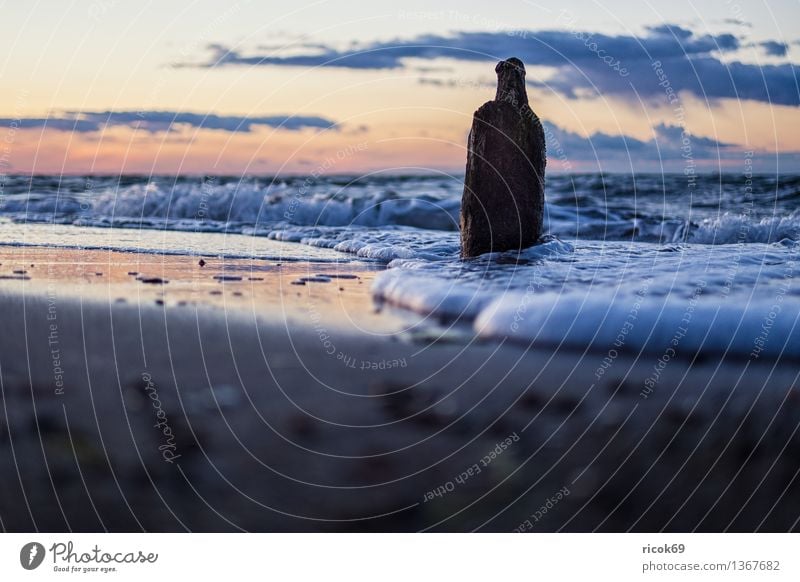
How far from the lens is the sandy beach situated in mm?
3518

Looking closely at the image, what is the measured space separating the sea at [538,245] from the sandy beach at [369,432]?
0.94ft

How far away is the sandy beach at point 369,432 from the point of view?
3518 millimetres

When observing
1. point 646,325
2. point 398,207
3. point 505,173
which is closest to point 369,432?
point 646,325

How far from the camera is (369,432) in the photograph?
3.77m

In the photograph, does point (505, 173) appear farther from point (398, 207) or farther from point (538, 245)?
point (398, 207)

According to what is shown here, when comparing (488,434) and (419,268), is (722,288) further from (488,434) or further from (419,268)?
(488,434)

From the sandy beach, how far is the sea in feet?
0.94

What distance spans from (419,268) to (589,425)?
2525 mm

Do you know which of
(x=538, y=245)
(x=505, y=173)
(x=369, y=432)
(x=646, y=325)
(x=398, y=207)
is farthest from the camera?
(x=398, y=207)

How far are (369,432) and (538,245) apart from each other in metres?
3.14

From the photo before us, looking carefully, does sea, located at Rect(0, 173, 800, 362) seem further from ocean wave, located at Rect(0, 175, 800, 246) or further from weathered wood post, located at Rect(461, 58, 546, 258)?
weathered wood post, located at Rect(461, 58, 546, 258)

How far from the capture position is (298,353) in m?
4.52

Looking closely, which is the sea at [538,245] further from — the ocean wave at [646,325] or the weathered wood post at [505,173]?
the weathered wood post at [505,173]

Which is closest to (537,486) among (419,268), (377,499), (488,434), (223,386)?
(488,434)
